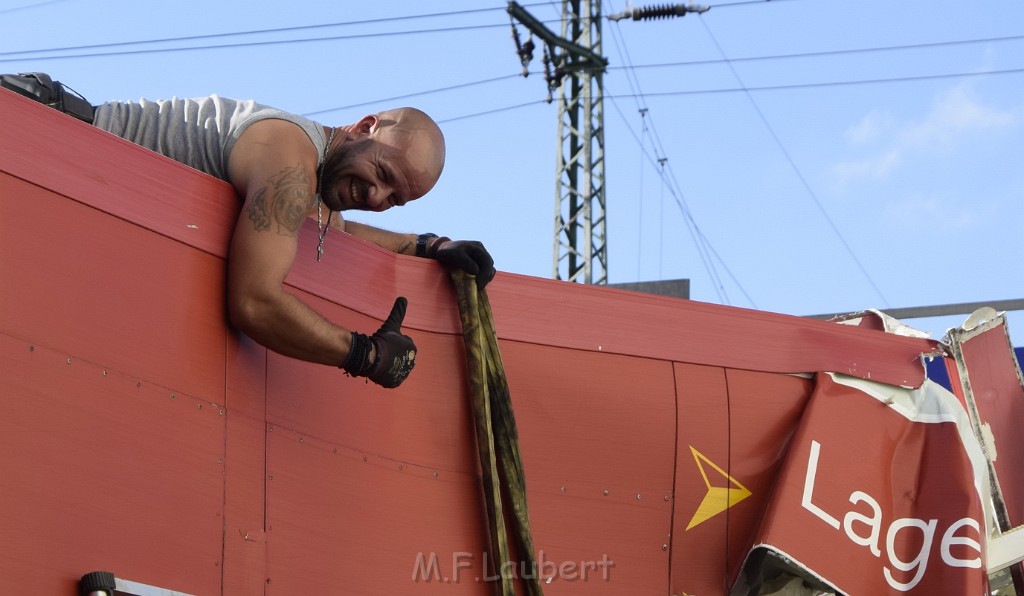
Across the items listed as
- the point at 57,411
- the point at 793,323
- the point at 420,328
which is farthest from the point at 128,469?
the point at 793,323

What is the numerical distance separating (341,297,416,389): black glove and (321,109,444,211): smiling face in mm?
392

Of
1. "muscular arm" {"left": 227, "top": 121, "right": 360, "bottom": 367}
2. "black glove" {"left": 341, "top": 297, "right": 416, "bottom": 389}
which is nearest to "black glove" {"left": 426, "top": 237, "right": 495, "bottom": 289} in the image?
"black glove" {"left": 341, "top": 297, "right": 416, "bottom": 389}

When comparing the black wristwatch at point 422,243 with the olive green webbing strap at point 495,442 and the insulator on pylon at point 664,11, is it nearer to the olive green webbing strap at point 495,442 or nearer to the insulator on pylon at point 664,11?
the olive green webbing strap at point 495,442

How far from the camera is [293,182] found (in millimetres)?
2939

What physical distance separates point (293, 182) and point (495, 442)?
88cm

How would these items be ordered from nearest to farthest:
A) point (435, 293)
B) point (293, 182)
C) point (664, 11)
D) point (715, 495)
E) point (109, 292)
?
point (109, 292), point (293, 182), point (435, 293), point (715, 495), point (664, 11)

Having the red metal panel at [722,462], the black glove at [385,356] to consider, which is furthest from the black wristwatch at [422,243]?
the red metal panel at [722,462]

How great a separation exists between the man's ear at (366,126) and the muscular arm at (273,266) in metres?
0.39

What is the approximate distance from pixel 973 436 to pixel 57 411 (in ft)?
8.95

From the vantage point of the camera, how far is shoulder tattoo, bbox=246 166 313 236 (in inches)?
113

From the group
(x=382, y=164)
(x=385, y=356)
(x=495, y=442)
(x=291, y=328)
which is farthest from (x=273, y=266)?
(x=495, y=442)

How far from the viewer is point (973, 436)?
12.6 feet

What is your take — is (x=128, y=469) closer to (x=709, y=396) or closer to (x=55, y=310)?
(x=55, y=310)

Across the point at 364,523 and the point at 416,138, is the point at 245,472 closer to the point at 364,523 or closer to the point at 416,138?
the point at 364,523
